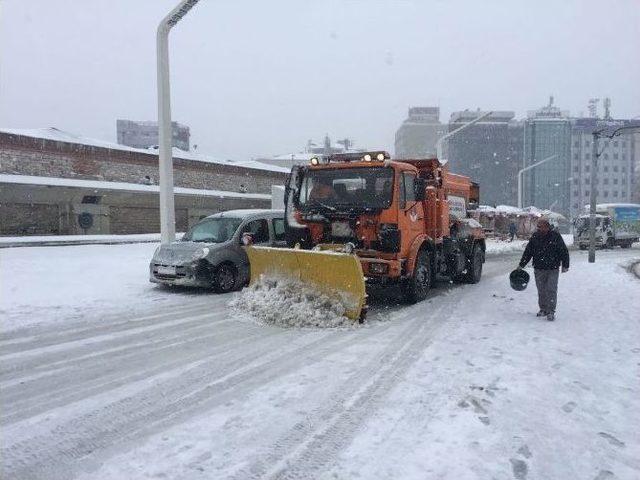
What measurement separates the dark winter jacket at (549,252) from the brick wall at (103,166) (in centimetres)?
2272

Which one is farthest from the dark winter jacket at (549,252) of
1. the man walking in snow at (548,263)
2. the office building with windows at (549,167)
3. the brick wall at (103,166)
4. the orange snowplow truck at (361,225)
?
the office building with windows at (549,167)

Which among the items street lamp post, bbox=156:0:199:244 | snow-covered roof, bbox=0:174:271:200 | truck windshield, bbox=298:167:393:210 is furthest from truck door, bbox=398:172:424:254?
snow-covered roof, bbox=0:174:271:200

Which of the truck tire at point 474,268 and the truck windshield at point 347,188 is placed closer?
the truck windshield at point 347,188

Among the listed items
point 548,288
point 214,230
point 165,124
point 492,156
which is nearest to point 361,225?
point 548,288

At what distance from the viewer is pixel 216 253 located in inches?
415

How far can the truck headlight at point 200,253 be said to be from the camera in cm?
1036

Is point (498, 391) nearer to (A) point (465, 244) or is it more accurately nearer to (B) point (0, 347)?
(B) point (0, 347)

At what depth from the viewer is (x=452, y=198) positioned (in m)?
11.6

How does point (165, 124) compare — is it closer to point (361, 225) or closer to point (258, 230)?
point (258, 230)

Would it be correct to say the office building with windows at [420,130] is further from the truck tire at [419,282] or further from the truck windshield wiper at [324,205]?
the truck windshield wiper at [324,205]

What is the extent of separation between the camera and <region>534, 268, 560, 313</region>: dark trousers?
7887 mm

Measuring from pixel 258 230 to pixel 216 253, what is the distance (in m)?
1.44

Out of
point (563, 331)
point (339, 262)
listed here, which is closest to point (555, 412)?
point (563, 331)

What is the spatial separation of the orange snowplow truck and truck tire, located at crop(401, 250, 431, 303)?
0.02 metres
